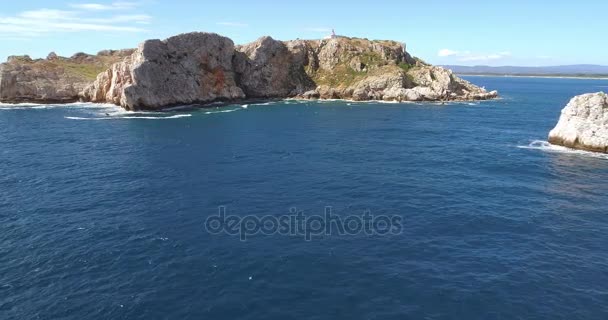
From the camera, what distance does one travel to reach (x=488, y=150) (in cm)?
9938

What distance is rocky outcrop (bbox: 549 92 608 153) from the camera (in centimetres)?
9600

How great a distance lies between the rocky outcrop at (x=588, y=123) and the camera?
315 feet

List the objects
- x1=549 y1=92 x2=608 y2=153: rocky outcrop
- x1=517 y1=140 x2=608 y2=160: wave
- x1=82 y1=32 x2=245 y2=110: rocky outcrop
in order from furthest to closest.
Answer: x1=82 y1=32 x2=245 y2=110: rocky outcrop < x1=549 y1=92 x2=608 y2=153: rocky outcrop < x1=517 y1=140 x2=608 y2=160: wave

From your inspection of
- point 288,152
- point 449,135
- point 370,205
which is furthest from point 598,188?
point 288,152

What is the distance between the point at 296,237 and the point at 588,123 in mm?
81303


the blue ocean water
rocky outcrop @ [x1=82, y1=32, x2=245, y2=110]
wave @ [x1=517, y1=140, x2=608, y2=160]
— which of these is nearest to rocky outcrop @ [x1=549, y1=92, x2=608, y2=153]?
wave @ [x1=517, y1=140, x2=608, y2=160]

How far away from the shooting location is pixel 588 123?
324 feet

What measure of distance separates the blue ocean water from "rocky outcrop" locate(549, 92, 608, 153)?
5.32 meters

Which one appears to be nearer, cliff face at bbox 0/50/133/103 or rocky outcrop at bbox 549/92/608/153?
rocky outcrop at bbox 549/92/608/153

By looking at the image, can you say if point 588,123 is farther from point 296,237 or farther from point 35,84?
point 35,84

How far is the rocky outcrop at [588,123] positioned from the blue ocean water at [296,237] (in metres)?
5.32

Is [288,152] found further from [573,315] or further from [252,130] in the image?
[573,315]

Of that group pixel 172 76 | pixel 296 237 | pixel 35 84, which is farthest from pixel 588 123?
pixel 35 84

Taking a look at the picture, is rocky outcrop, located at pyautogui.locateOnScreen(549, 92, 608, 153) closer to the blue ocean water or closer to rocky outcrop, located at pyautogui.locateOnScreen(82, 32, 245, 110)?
the blue ocean water
